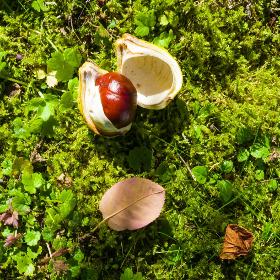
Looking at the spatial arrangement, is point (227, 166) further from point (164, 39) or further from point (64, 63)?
point (64, 63)

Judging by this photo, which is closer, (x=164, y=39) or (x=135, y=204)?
(x=135, y=204)

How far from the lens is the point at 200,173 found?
2762 mm

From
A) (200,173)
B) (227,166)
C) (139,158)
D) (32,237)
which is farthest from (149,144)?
(32,237)

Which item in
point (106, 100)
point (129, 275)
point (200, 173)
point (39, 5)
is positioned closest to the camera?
point (106, 100)

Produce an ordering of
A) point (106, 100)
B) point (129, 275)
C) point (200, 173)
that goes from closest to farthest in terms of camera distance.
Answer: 1. point (106, 100)
2. point (129, 275)
3. point (200, 173)

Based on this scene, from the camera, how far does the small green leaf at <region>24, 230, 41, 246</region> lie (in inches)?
106

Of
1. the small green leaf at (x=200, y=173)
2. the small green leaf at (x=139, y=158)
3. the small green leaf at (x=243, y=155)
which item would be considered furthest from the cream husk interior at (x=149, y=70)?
the small green leaf at (x=243, y=155)

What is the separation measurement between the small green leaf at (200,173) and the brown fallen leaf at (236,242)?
271 millimetres

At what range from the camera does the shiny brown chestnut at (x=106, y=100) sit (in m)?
2.54

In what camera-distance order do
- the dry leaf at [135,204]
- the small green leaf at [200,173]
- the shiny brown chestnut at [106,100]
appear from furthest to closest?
the small green leaf at [200,173] → the dry leaf at [135,204] → the shiny brown chestnut at [106,100]

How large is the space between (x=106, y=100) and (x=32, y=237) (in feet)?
2.63

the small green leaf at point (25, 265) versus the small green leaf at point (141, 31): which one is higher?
the small green leaf at point (141, 31)

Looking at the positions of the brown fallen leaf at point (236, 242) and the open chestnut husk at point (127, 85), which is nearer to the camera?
the open chestnut husk at point (127, 85)

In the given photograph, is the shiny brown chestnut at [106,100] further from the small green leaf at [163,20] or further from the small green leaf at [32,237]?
the small green leaf at [32,237]
